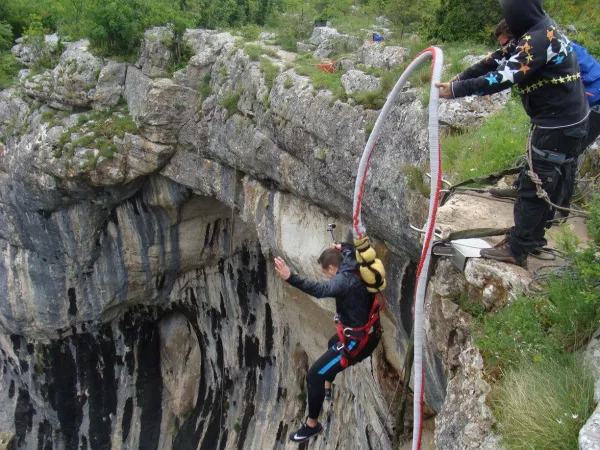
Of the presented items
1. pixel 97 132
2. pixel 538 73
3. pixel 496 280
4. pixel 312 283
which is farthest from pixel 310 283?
pixel 97 132

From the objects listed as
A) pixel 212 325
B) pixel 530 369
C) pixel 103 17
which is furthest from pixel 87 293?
pixel 530 369

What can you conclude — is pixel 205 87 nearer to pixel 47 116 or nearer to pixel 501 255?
pixel 47 116

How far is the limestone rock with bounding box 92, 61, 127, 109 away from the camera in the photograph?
12867mm

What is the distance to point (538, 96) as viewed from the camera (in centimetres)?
368

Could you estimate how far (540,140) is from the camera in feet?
12.4

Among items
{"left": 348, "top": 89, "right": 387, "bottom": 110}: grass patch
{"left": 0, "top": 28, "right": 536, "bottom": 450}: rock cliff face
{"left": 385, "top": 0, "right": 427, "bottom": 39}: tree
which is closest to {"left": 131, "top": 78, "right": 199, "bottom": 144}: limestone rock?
{"left": 0, "top": 28, "right": 536, "bottom": 450}: rock cliff face

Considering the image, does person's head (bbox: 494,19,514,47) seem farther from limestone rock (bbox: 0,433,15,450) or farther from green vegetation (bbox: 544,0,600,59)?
limestone rock (bbox: 0,433,15,450)

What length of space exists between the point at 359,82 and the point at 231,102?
3.36m

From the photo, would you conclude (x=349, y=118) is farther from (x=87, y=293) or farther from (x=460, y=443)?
(x=87, y=293)

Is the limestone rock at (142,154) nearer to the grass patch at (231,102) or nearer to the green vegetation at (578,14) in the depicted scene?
the grass patch at (231,102)

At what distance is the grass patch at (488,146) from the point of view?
17.9 ft

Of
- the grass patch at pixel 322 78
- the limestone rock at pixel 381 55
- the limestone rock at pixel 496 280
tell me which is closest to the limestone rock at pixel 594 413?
the limestone rock at pixel 496 280

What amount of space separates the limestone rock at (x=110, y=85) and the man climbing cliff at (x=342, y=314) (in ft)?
31.7

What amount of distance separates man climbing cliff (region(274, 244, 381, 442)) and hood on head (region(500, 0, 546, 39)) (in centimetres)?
255
